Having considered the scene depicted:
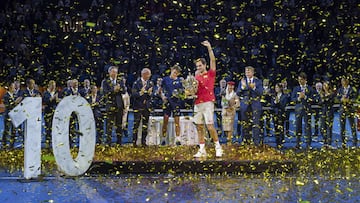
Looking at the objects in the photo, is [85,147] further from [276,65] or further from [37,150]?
[276,65]

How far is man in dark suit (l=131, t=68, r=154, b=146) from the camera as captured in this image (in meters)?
12.1

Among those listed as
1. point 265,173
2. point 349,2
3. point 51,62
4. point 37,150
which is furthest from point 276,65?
point 37,150

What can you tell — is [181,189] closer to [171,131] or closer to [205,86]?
[205,86]

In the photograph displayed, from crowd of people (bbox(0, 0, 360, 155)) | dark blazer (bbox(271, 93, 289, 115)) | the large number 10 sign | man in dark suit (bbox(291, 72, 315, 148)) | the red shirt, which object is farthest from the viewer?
crowd of people (bbox(0, 0, 360, 155))

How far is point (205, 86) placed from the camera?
9.91 m

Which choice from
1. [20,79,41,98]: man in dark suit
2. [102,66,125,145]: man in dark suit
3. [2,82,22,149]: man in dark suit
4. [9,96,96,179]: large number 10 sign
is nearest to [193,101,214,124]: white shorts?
[9,96,96,179]: large number 10 sign

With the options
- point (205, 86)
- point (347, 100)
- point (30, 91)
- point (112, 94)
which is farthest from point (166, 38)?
point (205, 86)

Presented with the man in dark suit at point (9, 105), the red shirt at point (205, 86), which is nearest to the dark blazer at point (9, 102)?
the man in dark suit at point (9, 105)

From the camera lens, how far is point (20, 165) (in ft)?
33.8

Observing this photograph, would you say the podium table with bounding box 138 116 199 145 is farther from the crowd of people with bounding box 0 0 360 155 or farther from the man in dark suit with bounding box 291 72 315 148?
the crowd of people with bounding box 0 0 360 155

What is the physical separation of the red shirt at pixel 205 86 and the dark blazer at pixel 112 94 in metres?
2.77

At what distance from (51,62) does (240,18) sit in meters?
8.40

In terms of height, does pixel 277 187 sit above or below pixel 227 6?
below

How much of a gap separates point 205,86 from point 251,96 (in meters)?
2.68
